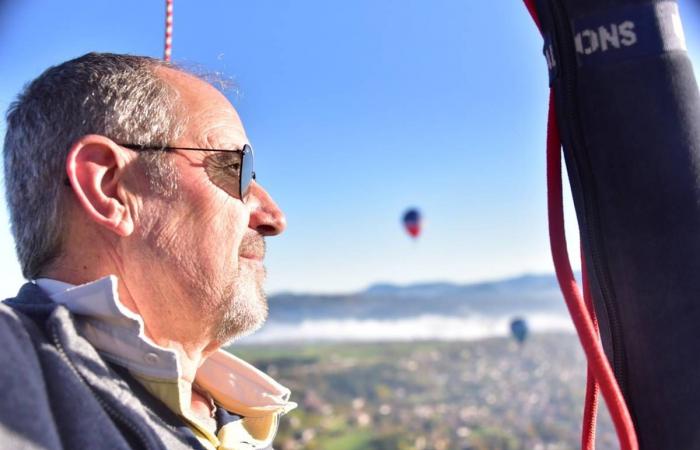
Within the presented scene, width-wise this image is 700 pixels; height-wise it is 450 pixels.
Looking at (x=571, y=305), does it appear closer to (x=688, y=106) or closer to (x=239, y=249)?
(x=688, y=106)

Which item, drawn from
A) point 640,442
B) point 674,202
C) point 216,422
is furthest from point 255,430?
point 674,202

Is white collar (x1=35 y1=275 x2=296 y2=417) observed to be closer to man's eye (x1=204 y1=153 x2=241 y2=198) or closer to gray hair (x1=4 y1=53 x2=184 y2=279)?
gray hair (x1=4 y1=53 x2=184 y2=279)

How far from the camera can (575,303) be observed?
76cm

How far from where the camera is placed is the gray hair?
129 cm

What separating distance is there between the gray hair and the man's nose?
0.64ft

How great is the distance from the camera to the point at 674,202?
750mm

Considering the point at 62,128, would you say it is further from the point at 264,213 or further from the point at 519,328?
the point at 519,328

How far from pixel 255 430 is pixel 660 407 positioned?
1015mm

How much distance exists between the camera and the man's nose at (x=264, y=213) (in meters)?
1.47

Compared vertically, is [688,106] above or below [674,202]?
above

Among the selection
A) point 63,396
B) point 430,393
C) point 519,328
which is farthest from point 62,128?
point 430,393

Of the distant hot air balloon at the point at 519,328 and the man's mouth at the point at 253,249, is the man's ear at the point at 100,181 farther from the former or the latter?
the distant hot air balloon at the point at 519,328

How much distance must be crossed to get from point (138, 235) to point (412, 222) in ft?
77.4

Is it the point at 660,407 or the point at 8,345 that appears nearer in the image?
the point at 660,407
